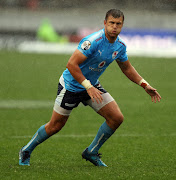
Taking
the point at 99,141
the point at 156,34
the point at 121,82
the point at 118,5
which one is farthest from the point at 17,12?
the point at 99,141

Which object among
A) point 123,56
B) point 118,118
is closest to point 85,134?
point 118,118

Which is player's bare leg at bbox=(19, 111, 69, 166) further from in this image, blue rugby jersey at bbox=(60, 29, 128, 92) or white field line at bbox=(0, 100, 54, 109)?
white field line at bbox=(0, 100, 54, 109)

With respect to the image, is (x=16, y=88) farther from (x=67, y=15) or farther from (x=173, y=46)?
(x=67, y=15)

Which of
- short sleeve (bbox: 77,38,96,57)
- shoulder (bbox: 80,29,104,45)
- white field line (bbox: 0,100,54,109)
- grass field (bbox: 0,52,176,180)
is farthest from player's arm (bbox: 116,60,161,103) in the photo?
white field line (bbox: 0,100,54,109)

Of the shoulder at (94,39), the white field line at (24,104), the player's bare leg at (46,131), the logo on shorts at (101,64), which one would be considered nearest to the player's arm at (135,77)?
the logo on shorts at (101,64)

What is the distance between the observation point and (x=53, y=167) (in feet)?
23.3

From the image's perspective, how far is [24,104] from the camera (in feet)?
47.3

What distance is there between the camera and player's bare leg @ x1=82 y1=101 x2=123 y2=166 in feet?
23.3

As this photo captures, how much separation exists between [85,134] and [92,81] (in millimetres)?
3200

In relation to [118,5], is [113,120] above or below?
above

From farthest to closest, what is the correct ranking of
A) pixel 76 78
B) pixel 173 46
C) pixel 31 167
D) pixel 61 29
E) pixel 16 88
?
1. pixel 61 29
2. pixel 173 46
3. pixel 16 88
4. pixel 31 167
5. pixel 76 78

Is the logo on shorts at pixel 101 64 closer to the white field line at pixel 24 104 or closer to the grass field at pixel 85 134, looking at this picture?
the grass field at pixel 85 134

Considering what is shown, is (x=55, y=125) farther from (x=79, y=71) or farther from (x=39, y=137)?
(x=79, y=71)

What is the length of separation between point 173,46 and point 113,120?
26.6 meters
